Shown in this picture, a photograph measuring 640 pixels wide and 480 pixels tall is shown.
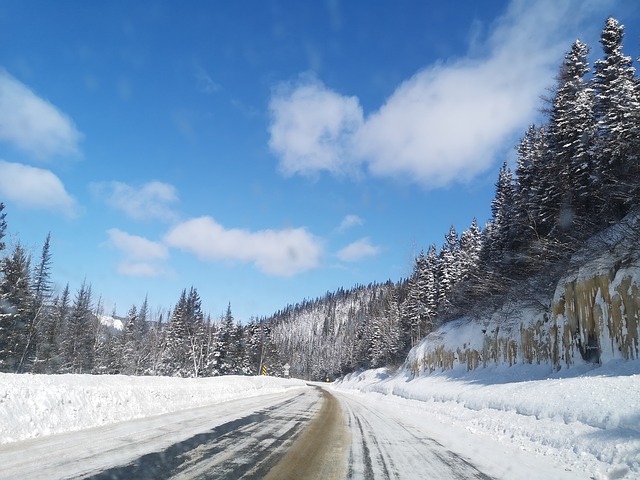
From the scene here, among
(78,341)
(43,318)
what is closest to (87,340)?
(78,341)

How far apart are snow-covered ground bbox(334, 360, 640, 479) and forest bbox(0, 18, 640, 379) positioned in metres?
7.20

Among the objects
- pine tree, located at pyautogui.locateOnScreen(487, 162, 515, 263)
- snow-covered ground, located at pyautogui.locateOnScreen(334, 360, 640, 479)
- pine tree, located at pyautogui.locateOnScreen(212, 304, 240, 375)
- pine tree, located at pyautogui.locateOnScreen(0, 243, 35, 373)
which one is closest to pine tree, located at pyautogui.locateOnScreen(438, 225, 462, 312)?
pine tree, located at pyautogui.locateOnScreen(487, 162, 515, 263)

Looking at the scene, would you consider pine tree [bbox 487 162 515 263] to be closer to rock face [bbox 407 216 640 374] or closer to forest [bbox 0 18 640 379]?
forest [bbox 0 18 640 379]

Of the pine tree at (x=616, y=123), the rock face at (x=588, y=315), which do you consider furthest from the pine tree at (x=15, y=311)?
the pine tree at (x=616, y=123)

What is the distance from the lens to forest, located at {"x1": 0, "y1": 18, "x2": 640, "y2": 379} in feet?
63.7

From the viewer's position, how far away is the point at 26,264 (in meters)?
34.4

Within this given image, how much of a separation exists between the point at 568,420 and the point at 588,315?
687 centimetres

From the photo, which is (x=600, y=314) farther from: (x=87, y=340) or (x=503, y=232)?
(x=87, y=340)

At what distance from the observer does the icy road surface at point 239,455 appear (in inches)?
219

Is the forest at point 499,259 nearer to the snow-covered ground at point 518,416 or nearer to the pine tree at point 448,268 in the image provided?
the pine tree at point 448,268

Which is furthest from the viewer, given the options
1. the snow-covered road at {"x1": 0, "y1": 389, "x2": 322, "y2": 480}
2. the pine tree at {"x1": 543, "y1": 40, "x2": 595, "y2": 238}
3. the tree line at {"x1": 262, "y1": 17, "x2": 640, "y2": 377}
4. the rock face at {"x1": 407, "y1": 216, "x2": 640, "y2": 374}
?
the pine tree at {"x1": 543, "y1": 40, "x2": 595, "y2": 238}

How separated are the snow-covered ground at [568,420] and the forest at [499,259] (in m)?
7.20

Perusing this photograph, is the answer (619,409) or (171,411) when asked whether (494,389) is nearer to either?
(619,409)

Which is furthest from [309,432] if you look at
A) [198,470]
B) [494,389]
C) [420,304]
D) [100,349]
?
[100,349]
